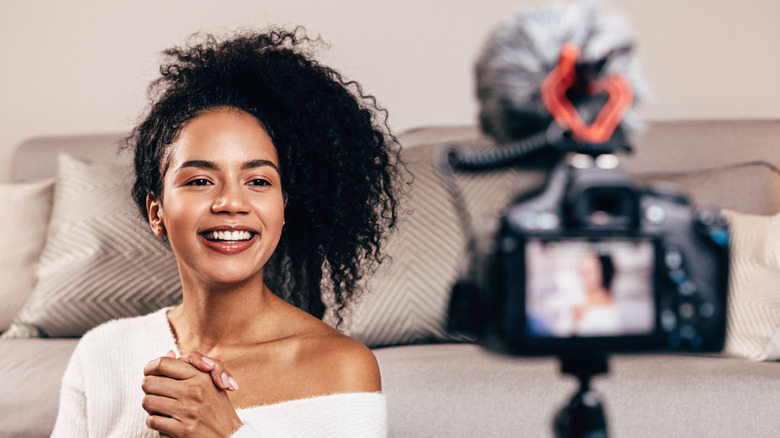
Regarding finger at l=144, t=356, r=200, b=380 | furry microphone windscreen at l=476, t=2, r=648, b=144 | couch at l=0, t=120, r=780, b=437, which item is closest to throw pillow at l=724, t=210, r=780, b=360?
couch at l=0, t=120, r=780, b=437

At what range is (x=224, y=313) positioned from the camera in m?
0.97

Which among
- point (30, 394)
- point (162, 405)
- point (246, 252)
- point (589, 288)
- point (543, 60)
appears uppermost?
point (543, 60)

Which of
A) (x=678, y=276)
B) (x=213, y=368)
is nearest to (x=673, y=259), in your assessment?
(x=678, y=276)

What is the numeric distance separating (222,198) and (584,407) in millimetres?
594

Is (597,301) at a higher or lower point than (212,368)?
higher

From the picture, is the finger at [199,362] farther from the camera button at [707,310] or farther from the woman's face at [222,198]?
the camera button at [707,310]

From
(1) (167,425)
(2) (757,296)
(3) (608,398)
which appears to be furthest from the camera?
(2) (757,296)

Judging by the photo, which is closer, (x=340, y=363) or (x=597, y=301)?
(x=597, y=301)

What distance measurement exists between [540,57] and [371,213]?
2.63 feet

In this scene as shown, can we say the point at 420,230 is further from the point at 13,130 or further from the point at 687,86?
the point at 13,130

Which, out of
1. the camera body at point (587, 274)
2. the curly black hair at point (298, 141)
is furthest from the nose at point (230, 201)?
the camera body at point (587, 274)

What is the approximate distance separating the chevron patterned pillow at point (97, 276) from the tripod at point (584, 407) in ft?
4.49

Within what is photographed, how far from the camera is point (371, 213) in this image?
1120 mm

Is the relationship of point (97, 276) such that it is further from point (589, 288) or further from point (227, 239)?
point (589, 288)
